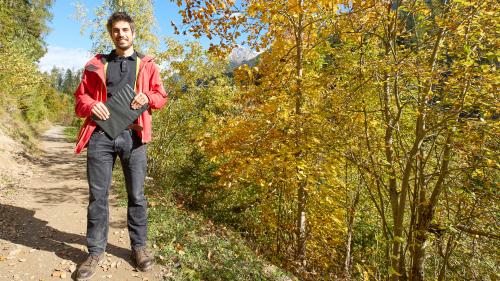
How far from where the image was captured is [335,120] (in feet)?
16.2

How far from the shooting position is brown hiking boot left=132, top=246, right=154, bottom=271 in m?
3.37

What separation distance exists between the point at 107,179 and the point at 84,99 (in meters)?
0.85

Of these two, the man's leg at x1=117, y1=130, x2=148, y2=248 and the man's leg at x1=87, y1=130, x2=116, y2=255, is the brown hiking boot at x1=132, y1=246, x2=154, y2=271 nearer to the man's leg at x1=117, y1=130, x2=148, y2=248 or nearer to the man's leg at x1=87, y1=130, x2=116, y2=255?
A: the man's leg at x1=117, y1=130, x2=148, y2=248

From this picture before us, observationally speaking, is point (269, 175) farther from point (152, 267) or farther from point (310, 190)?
point (152, 267)

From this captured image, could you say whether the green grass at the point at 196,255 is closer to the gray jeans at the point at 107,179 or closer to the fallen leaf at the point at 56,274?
the gray jeans at the point at 107,179

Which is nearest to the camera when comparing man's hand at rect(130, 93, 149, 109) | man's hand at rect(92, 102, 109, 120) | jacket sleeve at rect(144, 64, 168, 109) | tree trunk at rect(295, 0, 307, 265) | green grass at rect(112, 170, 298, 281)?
man's hand at rect(92, 102, 109, 120)

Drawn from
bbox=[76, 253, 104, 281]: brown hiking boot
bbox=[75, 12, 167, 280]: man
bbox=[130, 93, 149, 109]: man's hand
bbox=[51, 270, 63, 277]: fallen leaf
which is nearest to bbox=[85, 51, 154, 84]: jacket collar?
bbox=[75, 12, 167, 280]: man

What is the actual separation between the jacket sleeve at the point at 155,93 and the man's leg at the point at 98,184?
59cm

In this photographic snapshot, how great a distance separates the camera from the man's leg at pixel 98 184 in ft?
10.1

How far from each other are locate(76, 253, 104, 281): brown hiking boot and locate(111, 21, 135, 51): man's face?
223 cm

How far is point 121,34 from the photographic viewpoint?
3.10 meters

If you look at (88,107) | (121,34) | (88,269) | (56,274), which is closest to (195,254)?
(88,269)

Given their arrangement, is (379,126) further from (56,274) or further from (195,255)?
(56,274)

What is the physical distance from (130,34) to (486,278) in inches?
235
